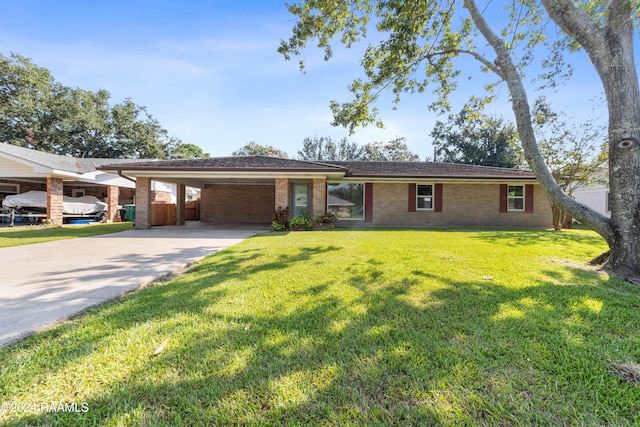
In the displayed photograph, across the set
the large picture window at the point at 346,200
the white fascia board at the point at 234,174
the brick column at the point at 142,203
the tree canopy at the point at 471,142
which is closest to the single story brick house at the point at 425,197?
the large picture window at the point at 346,200

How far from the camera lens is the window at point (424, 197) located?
13891 mm

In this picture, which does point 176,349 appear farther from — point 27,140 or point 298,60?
point 27,140

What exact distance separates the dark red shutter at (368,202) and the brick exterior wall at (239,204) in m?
6.63

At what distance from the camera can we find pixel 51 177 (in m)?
13.0

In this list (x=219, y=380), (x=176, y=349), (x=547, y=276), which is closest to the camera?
(x=219, y=380)

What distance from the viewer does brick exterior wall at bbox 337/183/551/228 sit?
13.8m

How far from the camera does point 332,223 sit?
11.8 m

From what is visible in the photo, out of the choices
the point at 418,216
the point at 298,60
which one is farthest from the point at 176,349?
the point at 418,216

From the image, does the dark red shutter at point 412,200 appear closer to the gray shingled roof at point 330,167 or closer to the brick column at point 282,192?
the gray shingled roof at point 330,167

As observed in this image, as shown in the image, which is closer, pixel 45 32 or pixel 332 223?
pixel 45 32

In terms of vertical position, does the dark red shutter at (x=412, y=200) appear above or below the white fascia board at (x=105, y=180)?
below

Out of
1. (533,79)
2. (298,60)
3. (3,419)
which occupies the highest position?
(298,60)

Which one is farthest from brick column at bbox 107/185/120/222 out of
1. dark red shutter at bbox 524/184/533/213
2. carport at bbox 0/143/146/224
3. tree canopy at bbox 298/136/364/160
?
dark red shutter at bbox 524/184/533/213

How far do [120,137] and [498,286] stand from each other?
1401 inches
